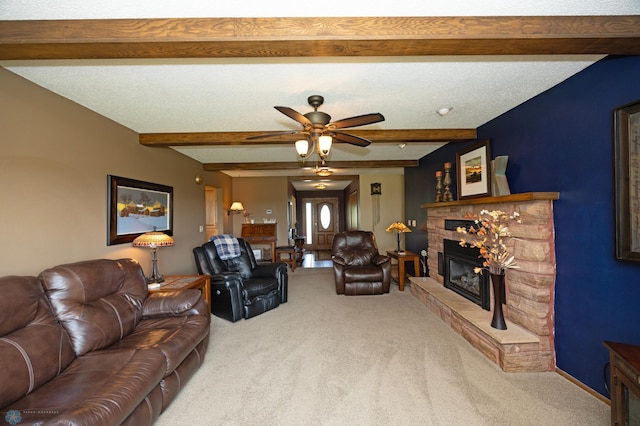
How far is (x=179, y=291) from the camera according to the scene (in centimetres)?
261

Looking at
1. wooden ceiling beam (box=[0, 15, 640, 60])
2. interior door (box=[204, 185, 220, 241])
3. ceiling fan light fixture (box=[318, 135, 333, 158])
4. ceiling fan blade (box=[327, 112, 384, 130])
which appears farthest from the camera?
interior door (box=[204, 185, 220, 241])

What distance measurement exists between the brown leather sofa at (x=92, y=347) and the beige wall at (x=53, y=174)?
402 millimetres

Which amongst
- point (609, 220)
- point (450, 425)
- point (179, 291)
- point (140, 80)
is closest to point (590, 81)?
point (609, 220)

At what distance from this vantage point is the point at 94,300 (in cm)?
208

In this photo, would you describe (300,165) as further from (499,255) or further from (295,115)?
(499,255)

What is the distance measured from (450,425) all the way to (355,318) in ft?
5.96

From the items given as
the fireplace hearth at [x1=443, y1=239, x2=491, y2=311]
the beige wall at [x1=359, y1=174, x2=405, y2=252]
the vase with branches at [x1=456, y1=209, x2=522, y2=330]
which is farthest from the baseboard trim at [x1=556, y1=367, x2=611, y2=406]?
the beige wall at [x1=359, y1=174, x2=405, y2=252]

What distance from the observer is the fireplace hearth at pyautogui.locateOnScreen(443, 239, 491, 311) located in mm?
2992

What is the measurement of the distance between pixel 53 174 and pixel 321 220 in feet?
29.3

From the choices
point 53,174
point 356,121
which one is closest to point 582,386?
point 356,121

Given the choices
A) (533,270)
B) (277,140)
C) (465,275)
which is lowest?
(465,275)

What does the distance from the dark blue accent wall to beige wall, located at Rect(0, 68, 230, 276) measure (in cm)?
432

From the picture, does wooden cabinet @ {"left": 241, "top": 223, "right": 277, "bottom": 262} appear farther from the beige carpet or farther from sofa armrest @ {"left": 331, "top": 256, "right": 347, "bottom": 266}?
the beige carpet

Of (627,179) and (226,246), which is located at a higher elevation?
(627,179)
